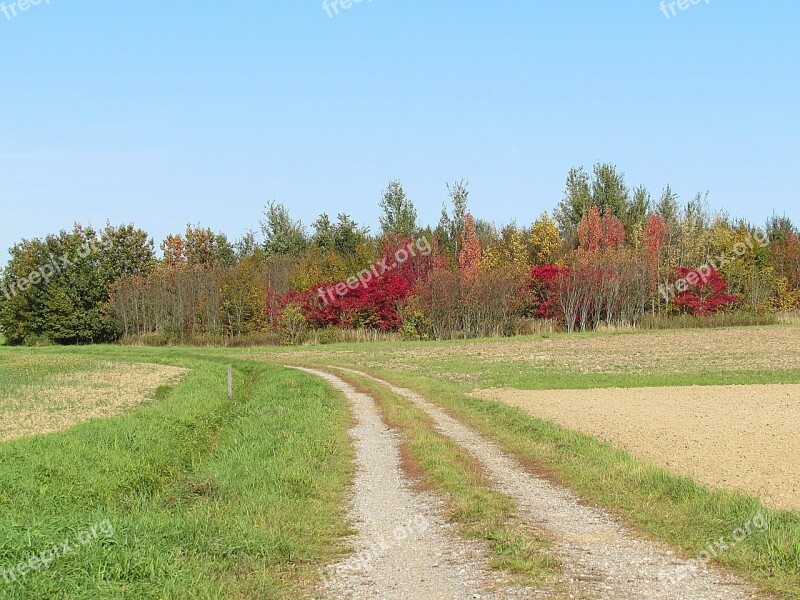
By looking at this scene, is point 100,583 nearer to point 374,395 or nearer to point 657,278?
point 374,395

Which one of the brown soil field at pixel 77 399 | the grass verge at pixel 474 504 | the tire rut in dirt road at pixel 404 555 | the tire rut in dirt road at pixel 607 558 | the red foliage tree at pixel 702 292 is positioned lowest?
the tire rut in dirt road at pixel 607 558

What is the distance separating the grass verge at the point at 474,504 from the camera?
7.96m

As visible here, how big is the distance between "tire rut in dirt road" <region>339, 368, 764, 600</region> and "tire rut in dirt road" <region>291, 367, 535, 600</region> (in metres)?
0.89

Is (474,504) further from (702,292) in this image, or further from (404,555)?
(702,292)

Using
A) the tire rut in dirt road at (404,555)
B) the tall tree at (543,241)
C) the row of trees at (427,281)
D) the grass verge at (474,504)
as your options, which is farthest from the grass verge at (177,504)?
the tall tree at (543,241)

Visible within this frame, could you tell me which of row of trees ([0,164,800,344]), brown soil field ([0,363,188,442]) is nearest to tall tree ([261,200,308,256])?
row of trees ([0,164,800,344])

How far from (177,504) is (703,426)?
13.5m

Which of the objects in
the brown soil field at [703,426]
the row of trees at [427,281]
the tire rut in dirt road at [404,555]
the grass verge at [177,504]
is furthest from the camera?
the row of trees at [427,281]

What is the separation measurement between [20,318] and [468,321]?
52940 mm

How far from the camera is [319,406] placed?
22.2 m

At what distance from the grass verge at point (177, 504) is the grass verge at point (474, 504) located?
1450mm

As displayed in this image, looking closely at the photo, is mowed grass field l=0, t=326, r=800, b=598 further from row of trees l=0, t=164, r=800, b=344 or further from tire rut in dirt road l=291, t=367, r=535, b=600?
row of trees l=0, t=164, r=800, b=344

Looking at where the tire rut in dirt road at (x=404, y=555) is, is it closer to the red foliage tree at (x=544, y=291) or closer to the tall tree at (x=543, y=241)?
the red foliage tree at (x=544, y=291)

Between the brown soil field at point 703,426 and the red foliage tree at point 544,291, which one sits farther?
the red foliage tree at point 544,291
